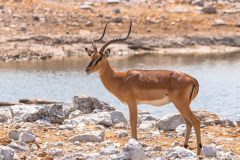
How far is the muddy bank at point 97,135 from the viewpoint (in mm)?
11617

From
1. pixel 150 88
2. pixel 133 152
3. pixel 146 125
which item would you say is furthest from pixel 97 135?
pixel 146 125

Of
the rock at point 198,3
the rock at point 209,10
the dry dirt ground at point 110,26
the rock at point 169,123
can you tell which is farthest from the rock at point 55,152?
the rock at point 198,3

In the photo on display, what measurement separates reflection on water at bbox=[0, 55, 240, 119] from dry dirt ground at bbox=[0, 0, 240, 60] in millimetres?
1780

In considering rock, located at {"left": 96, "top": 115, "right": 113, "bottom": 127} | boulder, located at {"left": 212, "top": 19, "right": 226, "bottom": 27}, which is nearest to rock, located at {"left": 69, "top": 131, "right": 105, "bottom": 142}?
rock, located at {"left": 96, "top": 115, "right": 113, "bottom": 127}

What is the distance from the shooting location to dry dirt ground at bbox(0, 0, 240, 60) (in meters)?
40.7

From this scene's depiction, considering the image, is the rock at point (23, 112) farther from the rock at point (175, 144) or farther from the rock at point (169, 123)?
the rock at point (175, 144)

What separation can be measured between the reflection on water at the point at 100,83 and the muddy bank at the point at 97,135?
456cm

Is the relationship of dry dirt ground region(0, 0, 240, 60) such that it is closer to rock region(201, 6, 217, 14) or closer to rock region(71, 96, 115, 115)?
rock region(201, 6, 217, 14)

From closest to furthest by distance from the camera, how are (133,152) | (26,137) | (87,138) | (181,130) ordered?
(133,152) → (26,137) → (87,138) → (181,130)

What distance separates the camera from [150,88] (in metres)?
12.9

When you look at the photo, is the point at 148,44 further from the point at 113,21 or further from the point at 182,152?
the point at 182,152

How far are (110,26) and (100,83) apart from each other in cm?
1469

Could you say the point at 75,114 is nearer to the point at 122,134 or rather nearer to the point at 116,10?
the point at 122,134

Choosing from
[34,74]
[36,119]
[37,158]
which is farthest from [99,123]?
[34,74]
